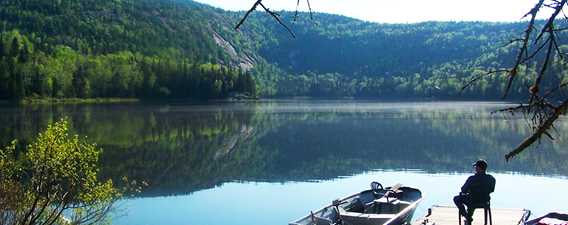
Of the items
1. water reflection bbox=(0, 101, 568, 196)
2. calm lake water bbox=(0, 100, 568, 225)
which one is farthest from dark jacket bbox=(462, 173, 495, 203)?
water reflection bbox=(0, 101, 568, 196)

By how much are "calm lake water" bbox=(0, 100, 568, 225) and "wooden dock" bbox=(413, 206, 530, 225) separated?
18.3ft

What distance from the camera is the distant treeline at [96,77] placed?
14025 centimetres

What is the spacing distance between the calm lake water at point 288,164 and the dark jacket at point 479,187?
6.29 ft

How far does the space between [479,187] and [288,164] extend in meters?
36.1

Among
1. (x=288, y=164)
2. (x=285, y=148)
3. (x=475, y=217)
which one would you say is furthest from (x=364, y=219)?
(x=285, y=148)

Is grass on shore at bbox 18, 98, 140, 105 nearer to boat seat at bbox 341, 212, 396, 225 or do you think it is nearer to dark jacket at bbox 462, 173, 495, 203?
boat seat at bbox 341, 212, 396, 225

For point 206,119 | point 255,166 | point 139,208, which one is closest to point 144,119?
point 206,119

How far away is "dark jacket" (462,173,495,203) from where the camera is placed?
16484mm

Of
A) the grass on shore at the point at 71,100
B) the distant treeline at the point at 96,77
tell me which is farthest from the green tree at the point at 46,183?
the grass on shore at the point at 71,100

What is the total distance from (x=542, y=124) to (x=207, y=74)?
188830 millimetres

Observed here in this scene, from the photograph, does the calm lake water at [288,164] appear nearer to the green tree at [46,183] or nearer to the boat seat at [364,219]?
the boat seat at [364,219]

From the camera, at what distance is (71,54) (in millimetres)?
194875

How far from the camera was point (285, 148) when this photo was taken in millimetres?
63844

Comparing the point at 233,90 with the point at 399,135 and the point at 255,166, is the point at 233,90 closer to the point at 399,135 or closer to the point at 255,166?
the point at 399,135
